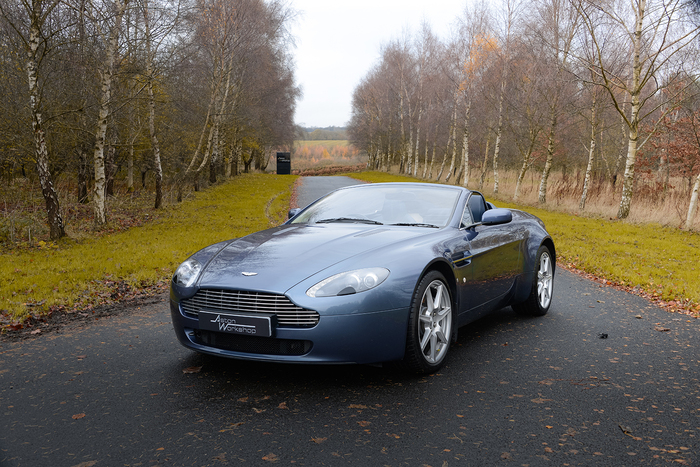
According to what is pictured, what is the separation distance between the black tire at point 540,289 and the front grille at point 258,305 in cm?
321

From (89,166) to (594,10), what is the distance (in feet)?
63.0

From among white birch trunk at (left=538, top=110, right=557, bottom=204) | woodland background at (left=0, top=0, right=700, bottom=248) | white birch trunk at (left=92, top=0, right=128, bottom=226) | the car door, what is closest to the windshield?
the car door

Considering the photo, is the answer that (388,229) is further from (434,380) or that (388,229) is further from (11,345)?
(11,345)

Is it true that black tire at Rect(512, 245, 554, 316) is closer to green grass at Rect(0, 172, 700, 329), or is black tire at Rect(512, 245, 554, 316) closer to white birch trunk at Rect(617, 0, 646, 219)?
green grass at Rect(0, 172, 700, 329)

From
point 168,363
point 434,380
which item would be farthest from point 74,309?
point 434,380

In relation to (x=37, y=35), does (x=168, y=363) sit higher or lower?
lower

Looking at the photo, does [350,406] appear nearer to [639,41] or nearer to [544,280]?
[544,280]

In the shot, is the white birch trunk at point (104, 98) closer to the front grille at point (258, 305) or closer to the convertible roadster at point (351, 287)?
the convertible roadster at point (351, 287)

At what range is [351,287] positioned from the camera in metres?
3.41

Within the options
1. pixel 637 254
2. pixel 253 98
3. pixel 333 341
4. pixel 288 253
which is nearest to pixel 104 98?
pixel 288 253

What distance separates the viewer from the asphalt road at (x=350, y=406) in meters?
2.67

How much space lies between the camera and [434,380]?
148 inches

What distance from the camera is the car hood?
11.5 feet

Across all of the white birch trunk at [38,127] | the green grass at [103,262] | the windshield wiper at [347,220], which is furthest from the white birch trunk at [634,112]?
the white birch trunk at [38,127]
